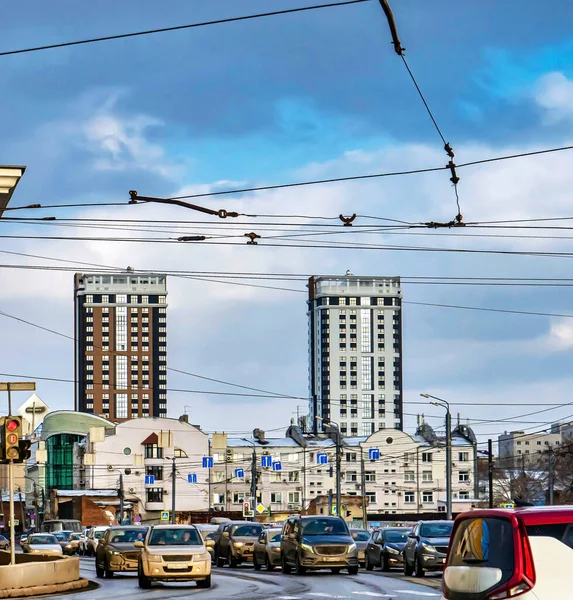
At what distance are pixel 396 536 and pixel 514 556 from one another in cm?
3214

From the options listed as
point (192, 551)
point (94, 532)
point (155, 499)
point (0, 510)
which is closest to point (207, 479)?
point (155, 499)

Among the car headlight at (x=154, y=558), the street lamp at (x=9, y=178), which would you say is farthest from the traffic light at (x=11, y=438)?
the car headlight at (x=154, y=558)

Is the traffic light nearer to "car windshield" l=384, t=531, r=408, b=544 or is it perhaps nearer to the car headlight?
the car headlight

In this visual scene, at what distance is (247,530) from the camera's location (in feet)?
153

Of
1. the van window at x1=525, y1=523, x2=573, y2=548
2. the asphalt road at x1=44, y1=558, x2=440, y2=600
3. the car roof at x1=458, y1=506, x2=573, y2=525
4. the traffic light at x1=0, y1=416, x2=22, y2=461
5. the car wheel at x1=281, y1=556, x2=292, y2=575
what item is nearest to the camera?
the van window at x1=525, y1=523, x2=573, y2=548

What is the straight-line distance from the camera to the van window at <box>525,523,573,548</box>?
385 inches

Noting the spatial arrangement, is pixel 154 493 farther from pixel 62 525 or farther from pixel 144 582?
pixel 144 582

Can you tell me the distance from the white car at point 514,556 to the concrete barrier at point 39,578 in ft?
57.3

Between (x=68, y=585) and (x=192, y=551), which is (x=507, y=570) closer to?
(x=68, y=585)

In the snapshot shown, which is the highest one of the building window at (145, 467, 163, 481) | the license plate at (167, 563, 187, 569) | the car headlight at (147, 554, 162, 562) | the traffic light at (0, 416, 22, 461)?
the traffic light at (0, 416, 22, 461)

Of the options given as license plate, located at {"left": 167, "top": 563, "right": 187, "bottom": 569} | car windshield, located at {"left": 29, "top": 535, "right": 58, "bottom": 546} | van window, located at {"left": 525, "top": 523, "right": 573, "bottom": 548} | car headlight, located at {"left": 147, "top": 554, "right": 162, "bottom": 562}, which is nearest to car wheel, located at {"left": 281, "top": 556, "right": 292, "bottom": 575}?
license plate, located at {"left": 167, "top": 563, "right": 187, "bottom": 569}

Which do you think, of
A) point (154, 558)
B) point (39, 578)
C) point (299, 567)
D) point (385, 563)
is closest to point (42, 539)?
point (385, 563)

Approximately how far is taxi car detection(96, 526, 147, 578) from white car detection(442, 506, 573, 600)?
2809 cm

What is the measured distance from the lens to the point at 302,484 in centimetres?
13850
